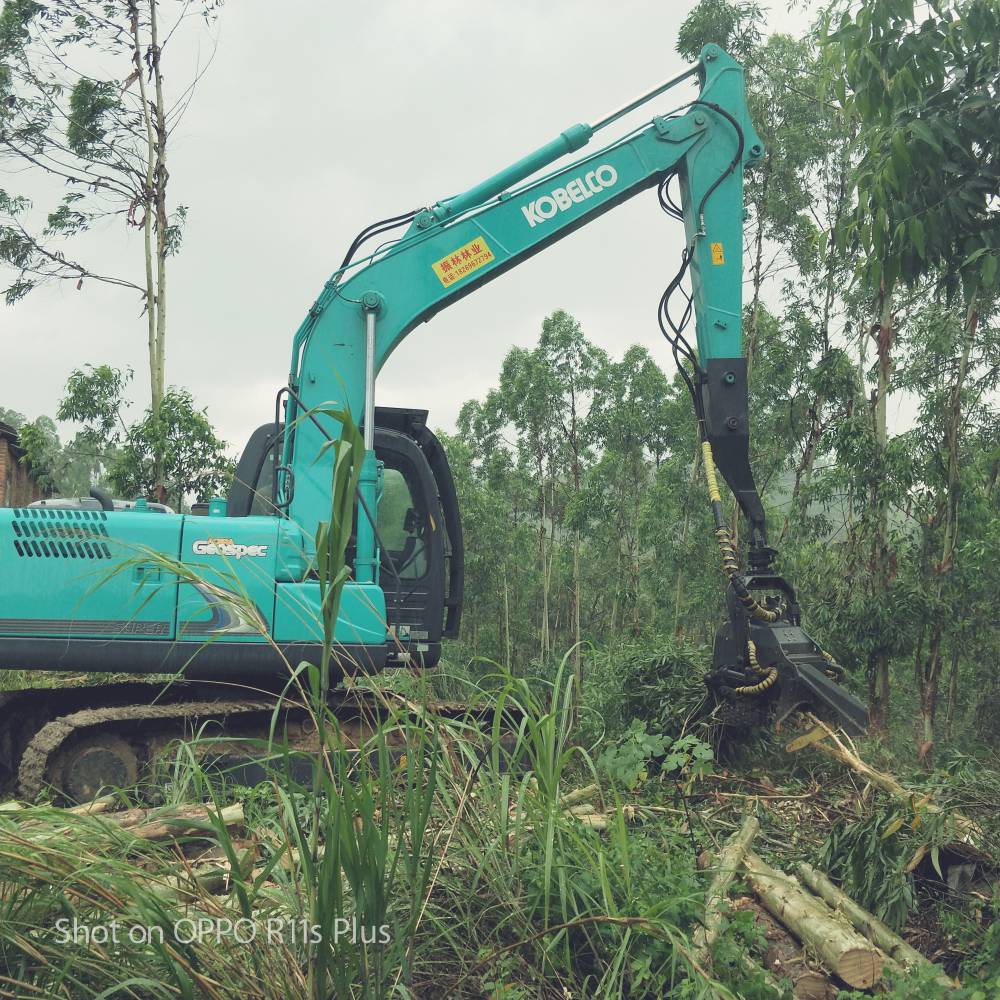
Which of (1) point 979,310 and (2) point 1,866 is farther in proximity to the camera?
(1) point 979,310

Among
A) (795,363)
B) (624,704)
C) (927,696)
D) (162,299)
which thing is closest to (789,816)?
(624,704)

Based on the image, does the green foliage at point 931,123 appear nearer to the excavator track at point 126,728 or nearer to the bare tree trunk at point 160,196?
the excavator track at point 126,728

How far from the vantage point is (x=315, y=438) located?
6562mm

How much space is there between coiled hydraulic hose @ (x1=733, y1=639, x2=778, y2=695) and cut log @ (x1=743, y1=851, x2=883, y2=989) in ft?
5.23

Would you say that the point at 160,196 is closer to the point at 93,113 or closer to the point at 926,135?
the point at 93,113

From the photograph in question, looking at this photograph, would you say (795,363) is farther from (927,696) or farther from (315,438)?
(315,438)

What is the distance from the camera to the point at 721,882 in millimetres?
3740

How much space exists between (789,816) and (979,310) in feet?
43.0

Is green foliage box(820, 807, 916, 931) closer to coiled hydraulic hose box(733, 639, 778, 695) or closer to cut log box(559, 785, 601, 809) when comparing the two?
cut log box(559, 785, 601, 809)

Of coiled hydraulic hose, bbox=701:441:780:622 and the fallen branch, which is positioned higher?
coiled hydraulic hose, bbox=701:441:780:622

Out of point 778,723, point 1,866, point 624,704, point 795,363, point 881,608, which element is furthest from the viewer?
point 795,363

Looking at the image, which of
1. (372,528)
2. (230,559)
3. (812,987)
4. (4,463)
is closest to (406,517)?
(372,528)

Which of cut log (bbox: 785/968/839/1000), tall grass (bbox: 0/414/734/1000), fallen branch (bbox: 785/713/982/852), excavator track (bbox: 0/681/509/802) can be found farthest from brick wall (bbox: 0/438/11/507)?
cut log (bbox: 785/968/839/1000)

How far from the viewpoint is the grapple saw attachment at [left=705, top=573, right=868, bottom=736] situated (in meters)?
5.38
